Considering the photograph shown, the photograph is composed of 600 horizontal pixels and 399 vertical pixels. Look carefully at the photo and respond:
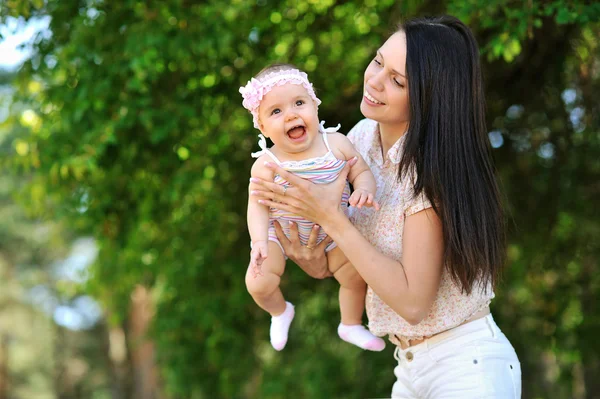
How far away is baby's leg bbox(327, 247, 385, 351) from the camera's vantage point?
2.75m

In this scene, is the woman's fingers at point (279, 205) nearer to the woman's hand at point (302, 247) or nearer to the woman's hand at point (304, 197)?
the woman's hand at point (304, 197)

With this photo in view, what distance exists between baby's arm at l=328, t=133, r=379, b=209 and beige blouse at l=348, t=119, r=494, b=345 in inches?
2.7

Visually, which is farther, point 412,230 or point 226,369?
point 226,369

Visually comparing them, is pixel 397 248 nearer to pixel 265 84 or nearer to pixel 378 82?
pixel 378 82

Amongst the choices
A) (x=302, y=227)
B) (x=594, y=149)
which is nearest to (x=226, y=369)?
(x=594, y=149)

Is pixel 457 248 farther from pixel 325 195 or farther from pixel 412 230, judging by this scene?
pixel 325 195

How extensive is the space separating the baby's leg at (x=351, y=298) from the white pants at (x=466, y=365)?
0.32m

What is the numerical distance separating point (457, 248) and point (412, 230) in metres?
0.14

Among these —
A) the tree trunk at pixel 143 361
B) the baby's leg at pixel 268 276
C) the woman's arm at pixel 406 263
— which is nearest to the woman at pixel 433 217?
the woman's arm at pixel 406 263

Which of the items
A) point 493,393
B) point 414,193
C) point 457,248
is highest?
point 414,193

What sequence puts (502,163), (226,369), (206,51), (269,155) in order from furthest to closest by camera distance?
(226,369)
(502,163)
(206,51)
(269,155)

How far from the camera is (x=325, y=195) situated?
2459mm

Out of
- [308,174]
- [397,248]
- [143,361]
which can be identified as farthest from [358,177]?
[143,361]

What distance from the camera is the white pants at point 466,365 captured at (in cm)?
240
